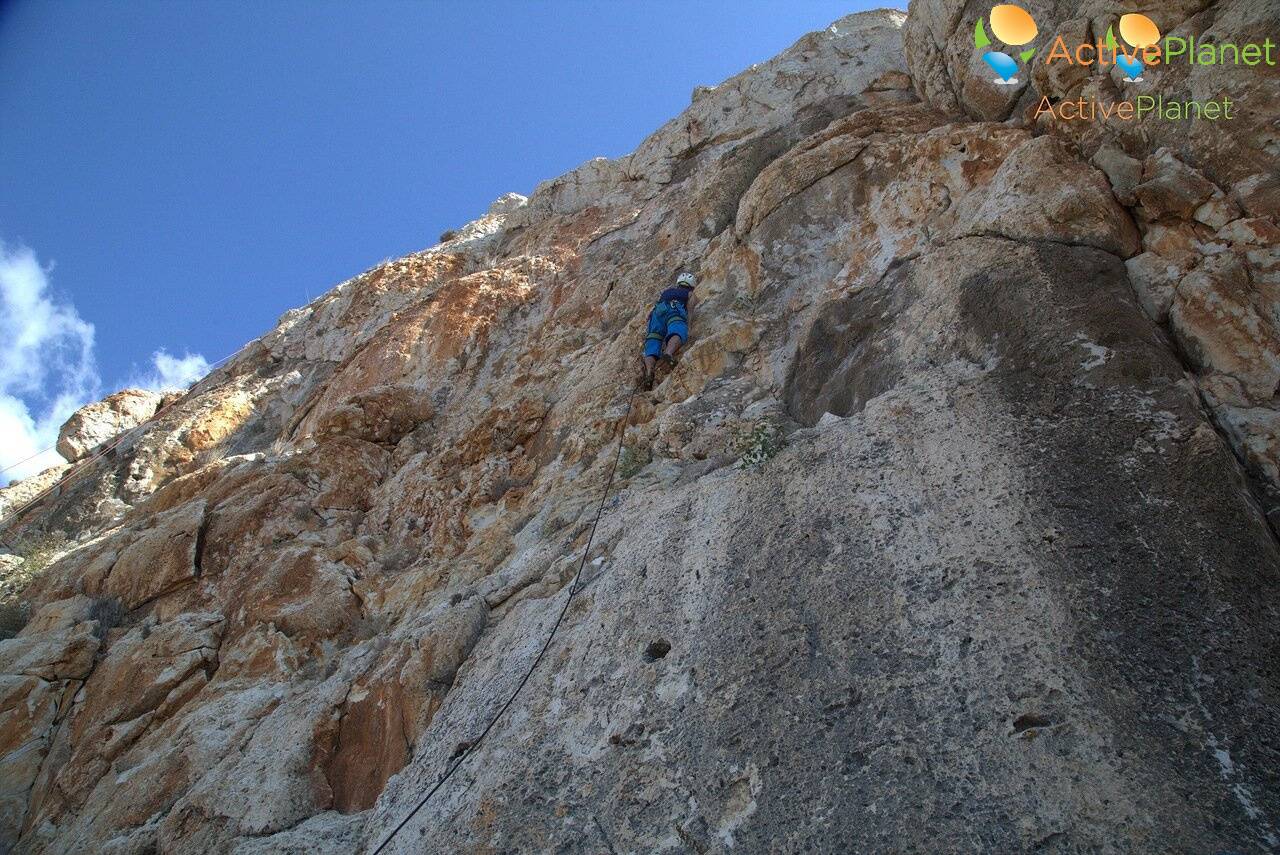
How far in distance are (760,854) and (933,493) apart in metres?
2.07

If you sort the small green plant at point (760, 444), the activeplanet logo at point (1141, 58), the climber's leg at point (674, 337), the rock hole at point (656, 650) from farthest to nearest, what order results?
the climber's leg at point (674, 337) → the small green plant at point (760, 444) → the activeplanet logo at point (1141, 58) → the rock hole at point (656, 650)

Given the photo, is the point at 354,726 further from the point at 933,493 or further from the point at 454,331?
the point at 454,331

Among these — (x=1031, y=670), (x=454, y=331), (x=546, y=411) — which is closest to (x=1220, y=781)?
(x=1031, y=670)

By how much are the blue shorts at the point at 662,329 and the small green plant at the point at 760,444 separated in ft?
7.61

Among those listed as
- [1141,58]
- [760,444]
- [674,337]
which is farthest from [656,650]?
[1141,58]

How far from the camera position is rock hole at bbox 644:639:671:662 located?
14.3 ft

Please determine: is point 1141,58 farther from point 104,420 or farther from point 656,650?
point 104,420

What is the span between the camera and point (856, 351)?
5.75 m

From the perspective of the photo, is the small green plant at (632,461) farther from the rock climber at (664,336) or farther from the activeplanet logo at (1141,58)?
the activeplanet logo at (1141,58)

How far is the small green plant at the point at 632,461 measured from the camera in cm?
661

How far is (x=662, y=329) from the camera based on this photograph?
312 inches

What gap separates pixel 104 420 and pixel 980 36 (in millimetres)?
17358

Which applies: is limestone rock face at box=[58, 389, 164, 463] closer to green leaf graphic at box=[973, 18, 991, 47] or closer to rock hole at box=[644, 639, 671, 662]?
rock hole at box=[644, 639, 671, 662]

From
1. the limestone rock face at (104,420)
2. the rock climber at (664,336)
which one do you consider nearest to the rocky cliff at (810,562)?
the rock climber at (664,336)
